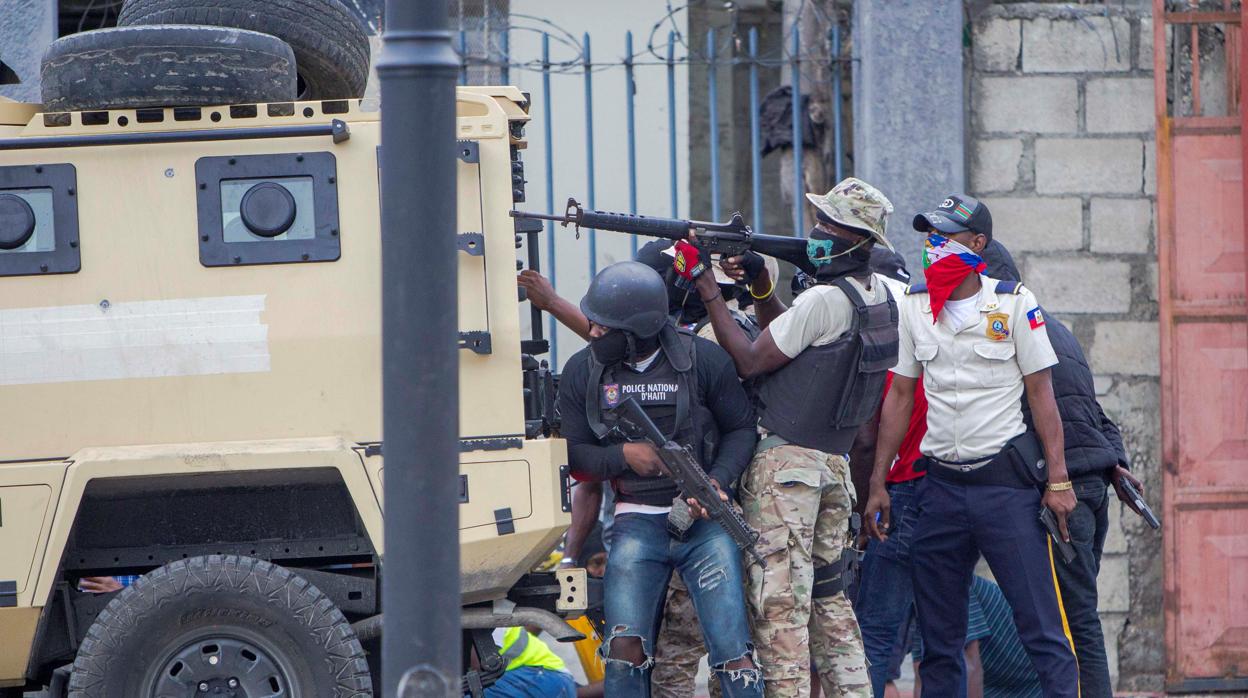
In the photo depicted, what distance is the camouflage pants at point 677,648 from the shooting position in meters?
5.06

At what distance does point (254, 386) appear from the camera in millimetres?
4309

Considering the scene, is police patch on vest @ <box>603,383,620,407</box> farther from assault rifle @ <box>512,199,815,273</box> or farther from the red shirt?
the red shirt

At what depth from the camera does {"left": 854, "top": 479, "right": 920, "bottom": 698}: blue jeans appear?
542 cm

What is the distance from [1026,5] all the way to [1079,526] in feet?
9.78

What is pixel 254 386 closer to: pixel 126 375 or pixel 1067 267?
pixel 126 375

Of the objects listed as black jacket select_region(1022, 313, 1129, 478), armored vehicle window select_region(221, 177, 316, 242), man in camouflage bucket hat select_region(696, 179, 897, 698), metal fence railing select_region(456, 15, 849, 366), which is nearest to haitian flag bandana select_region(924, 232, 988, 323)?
man in camouflage bucket hat select_region(696, 179, 897, 698)

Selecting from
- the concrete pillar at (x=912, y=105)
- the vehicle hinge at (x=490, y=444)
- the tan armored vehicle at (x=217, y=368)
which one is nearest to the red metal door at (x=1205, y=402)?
the concrete pillar at (x=912, y=105)

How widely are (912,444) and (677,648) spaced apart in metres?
1.23

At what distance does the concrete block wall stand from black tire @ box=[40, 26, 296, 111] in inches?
150

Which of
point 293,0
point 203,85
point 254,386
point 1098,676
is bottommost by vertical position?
point 1098,676

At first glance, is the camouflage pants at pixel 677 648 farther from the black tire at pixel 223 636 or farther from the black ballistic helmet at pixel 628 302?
the black tire at pixel 223 636

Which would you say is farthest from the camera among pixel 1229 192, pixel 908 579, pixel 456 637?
pixel 1229 192

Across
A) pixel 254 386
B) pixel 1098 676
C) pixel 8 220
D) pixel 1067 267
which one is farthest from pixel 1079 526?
pixel 8 220

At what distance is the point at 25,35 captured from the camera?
7039 millimetres
